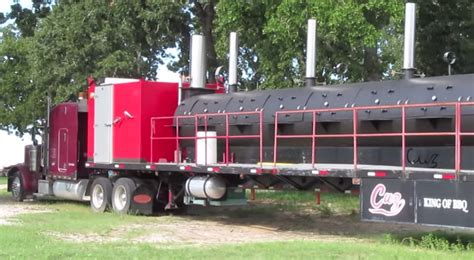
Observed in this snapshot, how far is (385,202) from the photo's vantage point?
11.2m

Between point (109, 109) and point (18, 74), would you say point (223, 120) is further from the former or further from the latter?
point (18, 74)

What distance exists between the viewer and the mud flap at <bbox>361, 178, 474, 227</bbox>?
10188 millimetres

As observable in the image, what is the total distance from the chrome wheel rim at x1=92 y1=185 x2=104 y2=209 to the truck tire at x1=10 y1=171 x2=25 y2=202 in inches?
176

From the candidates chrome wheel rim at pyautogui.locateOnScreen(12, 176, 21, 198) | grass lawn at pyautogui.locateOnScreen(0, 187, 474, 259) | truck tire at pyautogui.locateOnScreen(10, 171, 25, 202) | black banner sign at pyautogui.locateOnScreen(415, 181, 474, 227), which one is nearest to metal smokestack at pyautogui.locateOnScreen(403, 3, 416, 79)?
black banner sign at pyautogui.locateOnScreen(415, 181, 474, 227)

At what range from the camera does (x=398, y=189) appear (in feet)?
36.0

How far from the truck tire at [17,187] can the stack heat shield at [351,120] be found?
8.47 meters

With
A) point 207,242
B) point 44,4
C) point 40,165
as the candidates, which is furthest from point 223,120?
point 44,4

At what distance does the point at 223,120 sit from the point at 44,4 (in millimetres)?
23312

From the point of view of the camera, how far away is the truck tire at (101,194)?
1836 cm

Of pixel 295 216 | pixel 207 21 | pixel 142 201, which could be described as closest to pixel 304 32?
pixel 295 216

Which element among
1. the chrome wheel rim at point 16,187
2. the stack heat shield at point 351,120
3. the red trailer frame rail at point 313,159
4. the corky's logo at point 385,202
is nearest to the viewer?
the red trailer frame rail at point 313,159

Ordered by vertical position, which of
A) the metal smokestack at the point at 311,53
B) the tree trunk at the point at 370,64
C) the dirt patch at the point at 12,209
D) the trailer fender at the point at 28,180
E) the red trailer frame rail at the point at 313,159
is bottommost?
the dirt patch at the point at 12,209

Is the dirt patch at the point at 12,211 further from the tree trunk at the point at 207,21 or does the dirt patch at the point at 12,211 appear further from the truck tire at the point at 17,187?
the tree trunk at the point at 207,21

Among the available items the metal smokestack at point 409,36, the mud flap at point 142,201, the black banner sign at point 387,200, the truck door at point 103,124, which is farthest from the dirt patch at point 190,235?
the metal smokestack at point 409,36
